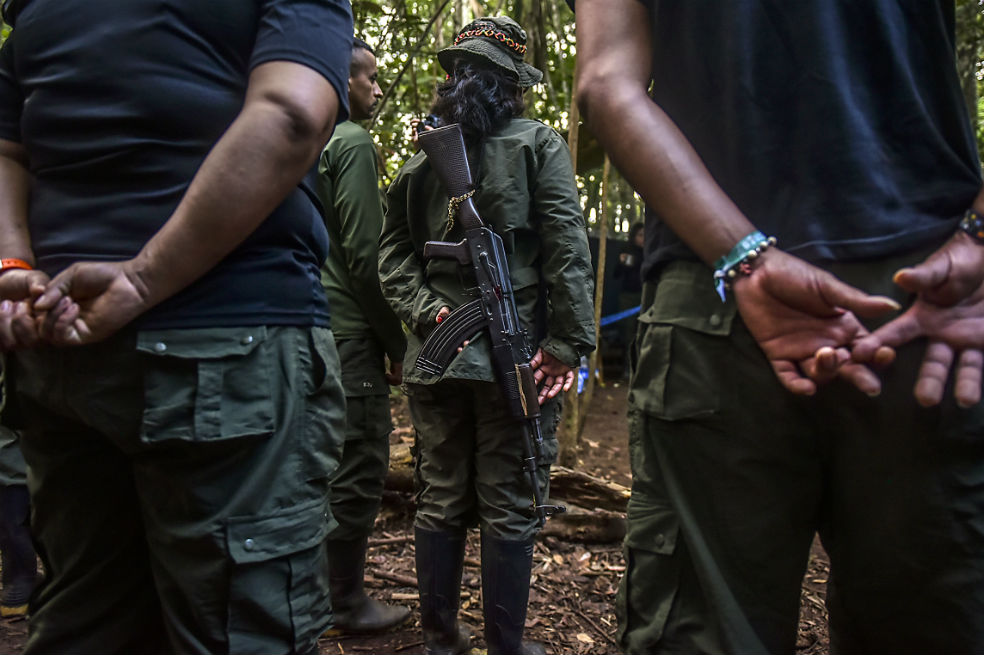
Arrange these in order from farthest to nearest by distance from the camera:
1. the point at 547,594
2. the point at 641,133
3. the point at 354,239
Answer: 1. the point at 547,594
2. the point at 354,239
3. the point at 641,133

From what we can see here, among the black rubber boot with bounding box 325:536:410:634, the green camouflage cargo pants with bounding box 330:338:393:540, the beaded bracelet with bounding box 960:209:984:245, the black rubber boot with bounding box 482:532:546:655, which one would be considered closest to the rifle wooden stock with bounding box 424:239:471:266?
the green camouflage cargo pants with bounding box 330:338:393:540

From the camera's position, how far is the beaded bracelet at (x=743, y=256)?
112 cm

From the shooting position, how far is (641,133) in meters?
1.21

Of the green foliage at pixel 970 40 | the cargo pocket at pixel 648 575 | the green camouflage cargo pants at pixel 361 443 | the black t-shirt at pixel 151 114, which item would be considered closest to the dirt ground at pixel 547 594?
the green camouflage cargo pants at pixel 361 443

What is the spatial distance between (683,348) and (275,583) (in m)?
0.87

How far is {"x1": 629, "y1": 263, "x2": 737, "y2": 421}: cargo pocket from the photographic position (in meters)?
1.23

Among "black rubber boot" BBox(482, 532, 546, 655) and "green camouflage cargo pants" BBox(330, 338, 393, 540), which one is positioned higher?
"green camouflage cargo pants" BBox(330, 338, 393, 540)

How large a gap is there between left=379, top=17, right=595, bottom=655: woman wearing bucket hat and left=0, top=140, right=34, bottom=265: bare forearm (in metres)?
1.46

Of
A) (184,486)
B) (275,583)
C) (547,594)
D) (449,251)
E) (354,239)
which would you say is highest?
(354,239)

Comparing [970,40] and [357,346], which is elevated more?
[970,40]

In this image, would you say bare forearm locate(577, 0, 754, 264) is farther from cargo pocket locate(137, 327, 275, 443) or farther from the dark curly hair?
the dark curly hair

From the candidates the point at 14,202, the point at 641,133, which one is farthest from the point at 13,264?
the point at 641,133

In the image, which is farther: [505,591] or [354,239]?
[354,239]

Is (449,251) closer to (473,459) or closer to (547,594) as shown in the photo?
(473,459)
